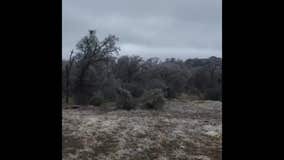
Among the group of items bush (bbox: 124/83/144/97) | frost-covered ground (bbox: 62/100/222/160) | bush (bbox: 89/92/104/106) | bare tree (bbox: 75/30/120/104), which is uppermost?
bare tree (bbox: 75/30/120/104)

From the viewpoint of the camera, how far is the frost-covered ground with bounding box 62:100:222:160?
3.48 metres

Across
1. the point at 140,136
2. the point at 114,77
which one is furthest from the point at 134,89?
the point at 140,136

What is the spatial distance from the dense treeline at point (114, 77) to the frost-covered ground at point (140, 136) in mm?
2194

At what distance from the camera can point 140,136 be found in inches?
163

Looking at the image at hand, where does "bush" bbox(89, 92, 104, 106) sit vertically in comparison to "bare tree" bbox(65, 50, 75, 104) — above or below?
below

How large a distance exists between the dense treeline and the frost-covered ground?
219 centimetres

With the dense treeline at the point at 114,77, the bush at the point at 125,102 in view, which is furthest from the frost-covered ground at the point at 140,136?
the dense treeline at the point at 114,77

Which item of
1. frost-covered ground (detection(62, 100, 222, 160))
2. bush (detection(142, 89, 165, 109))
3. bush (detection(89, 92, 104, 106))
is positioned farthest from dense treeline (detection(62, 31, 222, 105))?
frost-covered ground (detection(62, 100, 222, 160))

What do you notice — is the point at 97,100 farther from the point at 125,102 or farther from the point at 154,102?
the point at 154,102

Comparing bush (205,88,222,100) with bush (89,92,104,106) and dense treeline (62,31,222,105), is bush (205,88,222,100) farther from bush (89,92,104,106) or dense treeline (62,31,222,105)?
bush (89,92,104,106)

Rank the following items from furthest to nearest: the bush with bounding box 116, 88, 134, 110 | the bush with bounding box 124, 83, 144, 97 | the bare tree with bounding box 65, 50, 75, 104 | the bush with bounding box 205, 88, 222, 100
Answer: the bush with bounding box 205, 88, 222, 100, the bush with bounding box 124, 83, 144, 97, the bare tree with bounding box 65, 50, 75, 104, the bush with bounding box 116, 88, 134, 110

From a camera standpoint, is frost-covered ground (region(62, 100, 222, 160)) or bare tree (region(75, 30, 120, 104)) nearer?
frost-covered ground (region(62, 100, 222, 160))

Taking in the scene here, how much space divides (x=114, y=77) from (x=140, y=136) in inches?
211
